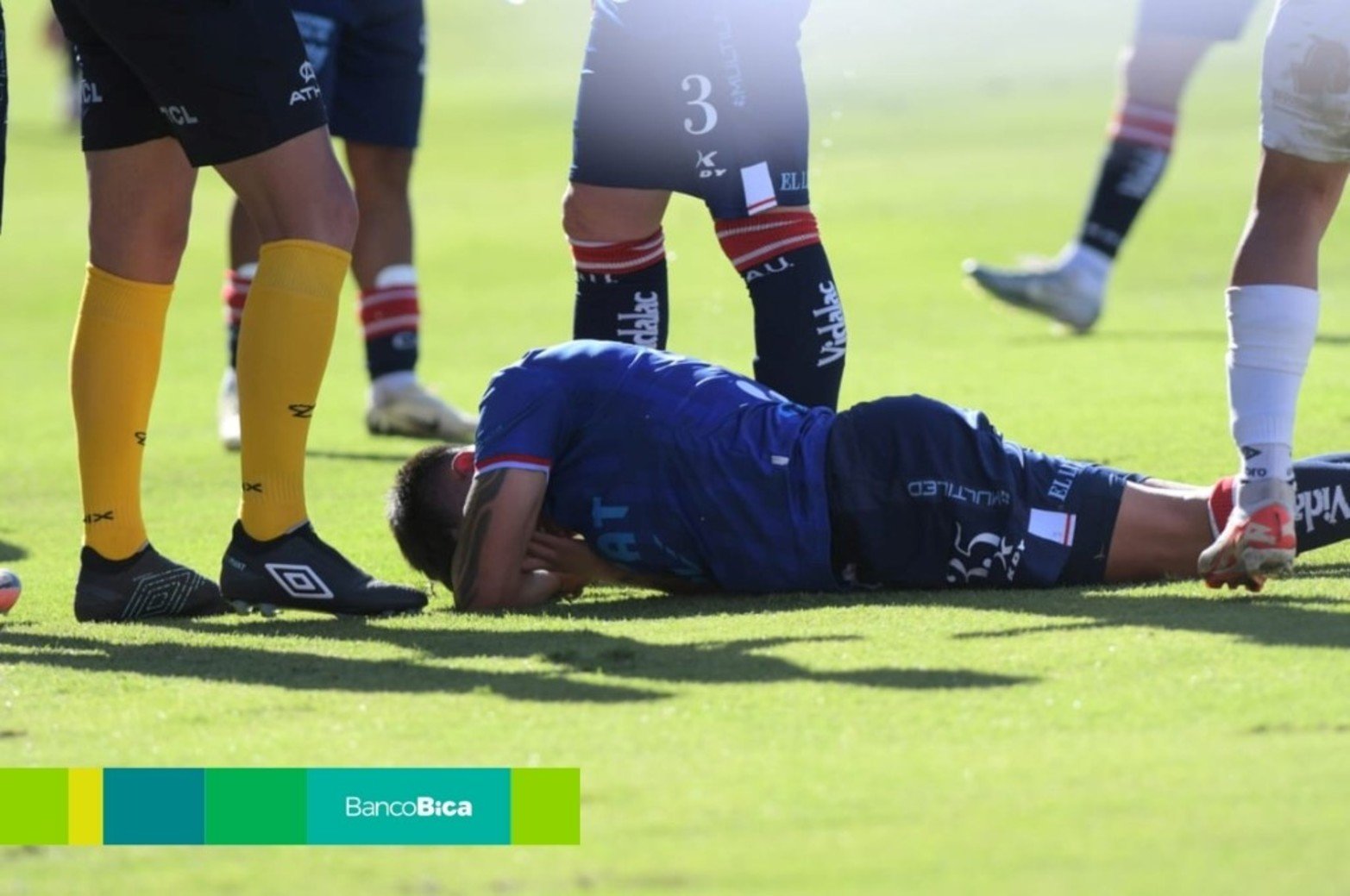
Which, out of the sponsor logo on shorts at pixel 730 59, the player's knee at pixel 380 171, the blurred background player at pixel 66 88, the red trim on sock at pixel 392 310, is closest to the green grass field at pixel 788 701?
the red trim on sock at pixel 392 310

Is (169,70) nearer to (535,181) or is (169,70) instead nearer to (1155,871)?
(1155,871)

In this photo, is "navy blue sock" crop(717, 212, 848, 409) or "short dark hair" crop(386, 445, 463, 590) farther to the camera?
"navy blue sock" crop(717, 212, 848, 409)

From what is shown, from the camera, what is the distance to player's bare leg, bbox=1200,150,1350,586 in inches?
146

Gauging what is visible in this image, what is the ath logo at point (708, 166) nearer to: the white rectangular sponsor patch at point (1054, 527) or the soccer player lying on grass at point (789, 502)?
the soccer player lying on grass at point (789, 502)

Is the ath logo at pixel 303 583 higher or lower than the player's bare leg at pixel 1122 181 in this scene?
lower

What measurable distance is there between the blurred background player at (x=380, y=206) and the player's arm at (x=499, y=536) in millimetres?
2579

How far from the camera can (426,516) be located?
13.7 feet

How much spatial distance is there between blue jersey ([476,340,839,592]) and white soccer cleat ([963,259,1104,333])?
417 cm

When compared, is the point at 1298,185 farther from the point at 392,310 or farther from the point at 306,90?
the point at 392,310

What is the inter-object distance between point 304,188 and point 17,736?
3.94ft

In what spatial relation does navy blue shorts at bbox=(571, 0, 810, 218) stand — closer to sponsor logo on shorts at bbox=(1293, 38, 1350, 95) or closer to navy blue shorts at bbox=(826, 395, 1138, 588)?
navy blue shorts at bbox=(826, 395, 1138, 588)

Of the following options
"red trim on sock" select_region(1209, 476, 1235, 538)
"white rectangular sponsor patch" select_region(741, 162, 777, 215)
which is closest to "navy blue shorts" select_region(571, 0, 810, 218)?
"white rectangular sponsor patch" select_region(741, 162, 777, 215)

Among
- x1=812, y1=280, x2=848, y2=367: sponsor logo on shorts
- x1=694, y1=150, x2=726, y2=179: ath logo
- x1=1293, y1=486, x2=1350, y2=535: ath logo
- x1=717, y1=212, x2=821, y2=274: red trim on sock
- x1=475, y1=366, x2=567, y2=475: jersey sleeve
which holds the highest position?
x1=694, y1=150, x2=726, y2=179: ath logo

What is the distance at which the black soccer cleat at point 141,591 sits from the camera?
13.6ft
